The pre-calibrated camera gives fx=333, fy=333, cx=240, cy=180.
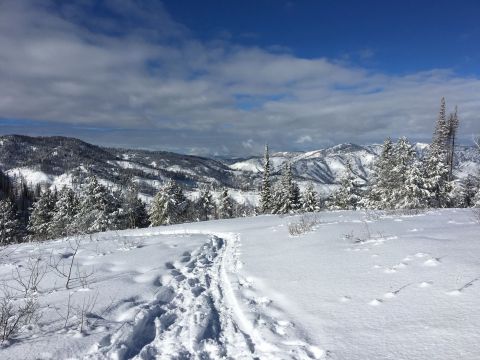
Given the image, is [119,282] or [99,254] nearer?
[119,282]

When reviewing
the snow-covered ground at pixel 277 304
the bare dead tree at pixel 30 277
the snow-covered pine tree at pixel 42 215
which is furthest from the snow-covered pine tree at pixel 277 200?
the bare dead tree at pixel 30 277

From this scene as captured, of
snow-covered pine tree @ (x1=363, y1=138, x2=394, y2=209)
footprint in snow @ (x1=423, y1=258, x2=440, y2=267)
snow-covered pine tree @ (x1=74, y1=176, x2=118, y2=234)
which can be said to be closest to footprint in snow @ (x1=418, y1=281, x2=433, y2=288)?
footprint in snow @ (x1=423, y1=258, x2=440, y2=267)

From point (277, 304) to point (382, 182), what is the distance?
120 feet

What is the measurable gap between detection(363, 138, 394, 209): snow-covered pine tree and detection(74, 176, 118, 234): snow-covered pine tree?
96.9 feet

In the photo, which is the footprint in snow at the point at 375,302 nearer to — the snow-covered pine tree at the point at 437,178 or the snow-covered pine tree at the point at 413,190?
the snow-covered pine tree at the point at 413,190

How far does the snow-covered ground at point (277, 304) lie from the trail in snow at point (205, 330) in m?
0.02

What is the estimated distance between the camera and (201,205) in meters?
58.8

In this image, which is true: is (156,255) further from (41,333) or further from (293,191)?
(293,191)

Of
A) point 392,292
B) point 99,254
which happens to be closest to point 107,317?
point 392,292

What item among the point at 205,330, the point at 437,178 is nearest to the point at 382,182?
the point at 437,178

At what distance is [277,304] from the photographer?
609 cm

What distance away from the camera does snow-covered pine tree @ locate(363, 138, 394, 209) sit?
123 ft

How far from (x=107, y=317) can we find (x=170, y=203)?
39.5 meters

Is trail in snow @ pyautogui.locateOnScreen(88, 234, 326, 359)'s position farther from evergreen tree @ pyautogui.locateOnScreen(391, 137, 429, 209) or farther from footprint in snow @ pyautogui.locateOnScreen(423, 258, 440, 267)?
evergreen tree @ pyautogui.locateOnScreen(391, 137, 429, 209)
